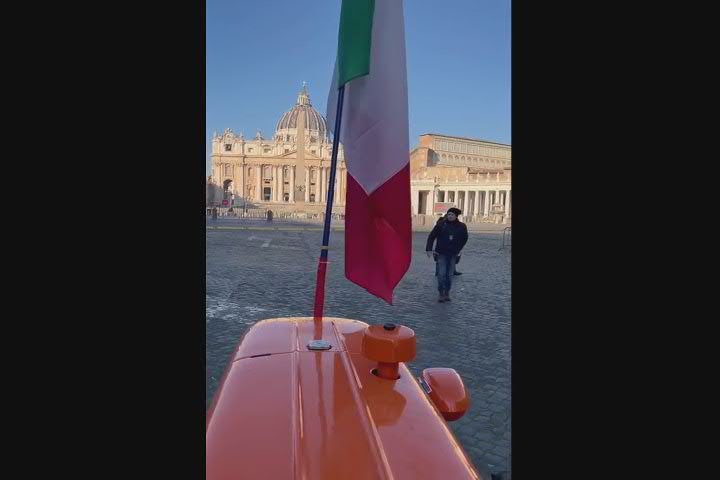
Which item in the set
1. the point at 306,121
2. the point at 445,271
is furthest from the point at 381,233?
the point at 306,121

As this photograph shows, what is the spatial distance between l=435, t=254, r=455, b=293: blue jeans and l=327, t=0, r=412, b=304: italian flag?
5.02 meters

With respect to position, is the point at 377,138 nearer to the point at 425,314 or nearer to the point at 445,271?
the point at 425,314

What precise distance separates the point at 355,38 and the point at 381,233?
39.9 inches

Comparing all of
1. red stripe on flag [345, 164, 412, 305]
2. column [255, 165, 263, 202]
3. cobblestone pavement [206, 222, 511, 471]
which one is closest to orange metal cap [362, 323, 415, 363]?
red stripe on flag [345, 164, 412, 305]

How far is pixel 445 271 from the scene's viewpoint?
723 centimetres

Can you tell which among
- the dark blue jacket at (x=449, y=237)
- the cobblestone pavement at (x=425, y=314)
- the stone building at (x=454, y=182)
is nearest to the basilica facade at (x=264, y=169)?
the stone building at (x=454, y=182)

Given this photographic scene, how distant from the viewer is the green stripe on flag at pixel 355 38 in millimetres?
2188

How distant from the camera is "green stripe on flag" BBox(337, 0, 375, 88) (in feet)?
7.18

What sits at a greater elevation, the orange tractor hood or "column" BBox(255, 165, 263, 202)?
"column" BBox(255, 165, 263, 202)

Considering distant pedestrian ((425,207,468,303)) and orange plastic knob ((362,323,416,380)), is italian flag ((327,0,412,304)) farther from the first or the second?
distant pedestrian ((425,207,468,303))
